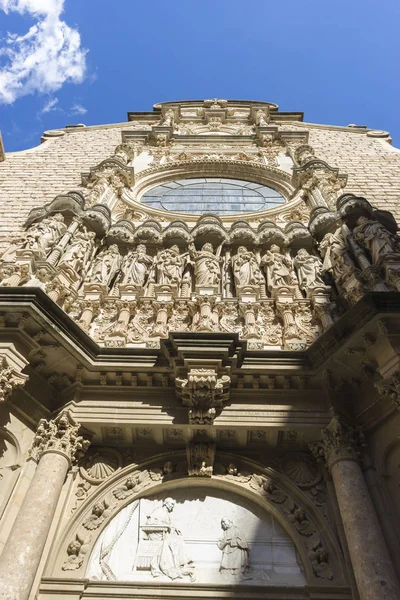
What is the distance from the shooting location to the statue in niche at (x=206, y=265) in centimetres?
845

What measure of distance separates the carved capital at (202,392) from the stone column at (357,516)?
4.54ft

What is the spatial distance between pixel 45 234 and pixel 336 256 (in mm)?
5115

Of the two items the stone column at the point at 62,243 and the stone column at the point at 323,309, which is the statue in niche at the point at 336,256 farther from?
the stone column at the point at 62,243

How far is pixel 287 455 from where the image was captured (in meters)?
6.56

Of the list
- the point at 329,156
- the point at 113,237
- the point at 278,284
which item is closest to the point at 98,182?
the point at 113,237

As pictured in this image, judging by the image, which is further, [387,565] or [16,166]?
[16,166]

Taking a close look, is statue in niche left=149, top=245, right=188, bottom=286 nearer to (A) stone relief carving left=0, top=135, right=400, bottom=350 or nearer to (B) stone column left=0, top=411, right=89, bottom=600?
(A) stone relief carving left=0, top=135, right=400, bottom=350

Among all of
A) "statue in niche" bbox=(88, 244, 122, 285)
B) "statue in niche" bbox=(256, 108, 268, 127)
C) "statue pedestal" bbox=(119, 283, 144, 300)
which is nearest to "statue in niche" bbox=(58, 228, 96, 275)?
"statue in niche" bbox=(88, 244, 122, 285)

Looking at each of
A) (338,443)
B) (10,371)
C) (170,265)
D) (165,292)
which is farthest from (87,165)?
(338,443)

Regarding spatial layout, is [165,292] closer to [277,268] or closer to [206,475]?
[277,268]

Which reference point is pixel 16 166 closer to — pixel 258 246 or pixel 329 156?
pixel 258 246

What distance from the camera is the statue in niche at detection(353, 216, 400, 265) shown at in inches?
304

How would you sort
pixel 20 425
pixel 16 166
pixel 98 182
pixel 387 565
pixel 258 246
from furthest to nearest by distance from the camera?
pixel 16 166, pixel 98 182, pixel 258 246, pixel 20 425, pixel 387 565

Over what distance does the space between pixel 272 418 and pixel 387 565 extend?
207cm
